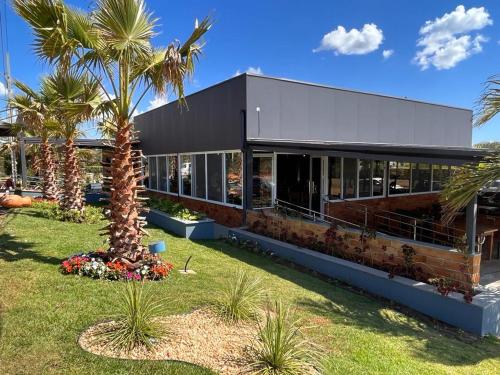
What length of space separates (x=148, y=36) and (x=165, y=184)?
12.3 m

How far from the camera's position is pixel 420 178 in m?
15.6

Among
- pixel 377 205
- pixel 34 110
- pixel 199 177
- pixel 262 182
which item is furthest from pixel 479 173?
pixel 34 110

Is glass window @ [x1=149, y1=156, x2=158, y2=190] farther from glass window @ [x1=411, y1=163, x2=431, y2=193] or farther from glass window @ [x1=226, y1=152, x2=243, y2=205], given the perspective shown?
glass window @ [x1=411, y1=163, x2=431, y2=193]

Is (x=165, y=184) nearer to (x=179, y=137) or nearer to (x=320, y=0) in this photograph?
(x=179, y=137)

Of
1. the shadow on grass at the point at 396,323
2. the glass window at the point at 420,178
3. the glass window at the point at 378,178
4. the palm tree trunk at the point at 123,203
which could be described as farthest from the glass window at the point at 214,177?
the glass window at the point at 420,178

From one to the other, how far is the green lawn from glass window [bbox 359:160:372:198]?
20.2 feet

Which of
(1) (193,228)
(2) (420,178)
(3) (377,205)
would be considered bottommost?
(1) (193,228)

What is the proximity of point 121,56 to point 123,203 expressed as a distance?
2.54 meters

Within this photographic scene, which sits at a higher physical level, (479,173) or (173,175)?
(479,173)

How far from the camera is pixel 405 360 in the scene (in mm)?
4574

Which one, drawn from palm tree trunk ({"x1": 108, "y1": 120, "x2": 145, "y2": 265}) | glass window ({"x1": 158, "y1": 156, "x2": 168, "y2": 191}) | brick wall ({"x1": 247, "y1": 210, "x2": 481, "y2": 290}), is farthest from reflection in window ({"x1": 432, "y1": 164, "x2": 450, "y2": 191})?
palm tree trunk ({"x1": 108, "y1": 120, "x2": 145, "y2": 265})

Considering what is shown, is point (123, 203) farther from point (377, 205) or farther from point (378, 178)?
point (378, 178)

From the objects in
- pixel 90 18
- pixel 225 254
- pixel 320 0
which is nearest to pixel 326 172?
pixel 225 254

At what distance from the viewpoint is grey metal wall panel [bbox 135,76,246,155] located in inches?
467
